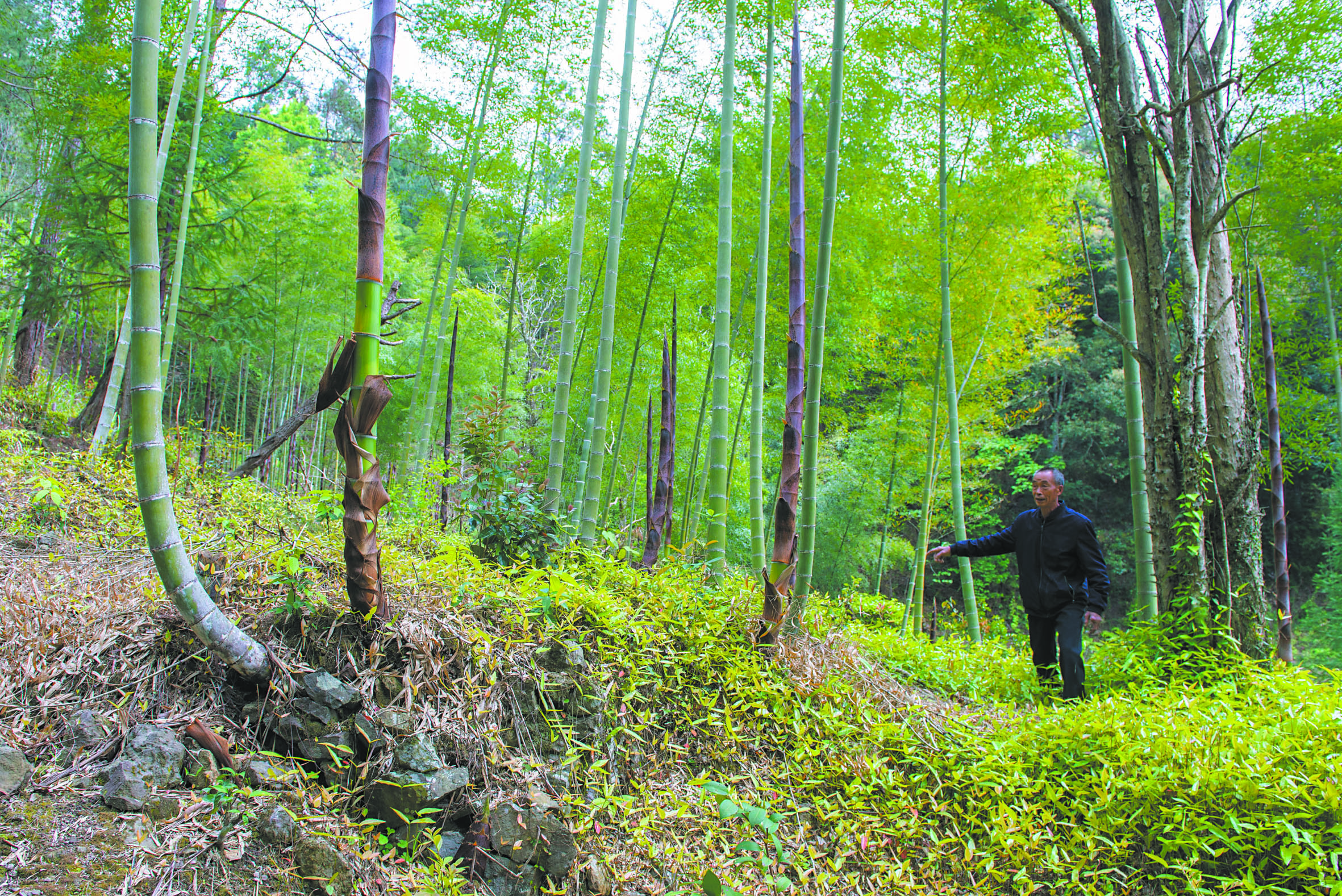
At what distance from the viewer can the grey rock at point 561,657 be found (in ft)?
7.57

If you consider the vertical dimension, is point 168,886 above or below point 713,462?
below

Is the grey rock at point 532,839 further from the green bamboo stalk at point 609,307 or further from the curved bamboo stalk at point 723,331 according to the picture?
the curved bamboo stalk at point 723,331

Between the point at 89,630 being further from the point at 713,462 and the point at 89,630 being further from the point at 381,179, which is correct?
the point at 713,462

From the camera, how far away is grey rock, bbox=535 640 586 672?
2.31m

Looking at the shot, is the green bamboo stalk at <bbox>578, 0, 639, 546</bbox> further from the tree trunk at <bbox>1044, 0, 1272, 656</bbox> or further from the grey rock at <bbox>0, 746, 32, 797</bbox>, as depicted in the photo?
the tree trunk at <bbox>1044, 0, 1272, 656</bbox>

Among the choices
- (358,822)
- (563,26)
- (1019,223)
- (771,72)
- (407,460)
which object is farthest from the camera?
(407,460)

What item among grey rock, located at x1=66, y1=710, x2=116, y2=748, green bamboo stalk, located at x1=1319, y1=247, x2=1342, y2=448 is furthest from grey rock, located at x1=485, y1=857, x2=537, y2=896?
green bamboo stalk, located at x1=1319, y1=247, x2=1342, y2=448

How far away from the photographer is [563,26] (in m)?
5.64

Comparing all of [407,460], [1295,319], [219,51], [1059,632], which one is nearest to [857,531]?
[1295,319]

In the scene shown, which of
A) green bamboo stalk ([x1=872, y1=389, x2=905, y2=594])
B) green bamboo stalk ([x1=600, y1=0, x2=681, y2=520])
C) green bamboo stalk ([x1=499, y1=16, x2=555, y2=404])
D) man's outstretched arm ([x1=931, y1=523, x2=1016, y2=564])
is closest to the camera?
man's outstretched arm ([x1=931, y1=523, x2=1016, y2=564])

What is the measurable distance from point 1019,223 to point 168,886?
24.1 feet

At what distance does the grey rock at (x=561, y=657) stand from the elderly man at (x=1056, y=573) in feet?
5.78

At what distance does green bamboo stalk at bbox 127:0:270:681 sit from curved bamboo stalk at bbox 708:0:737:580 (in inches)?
85.7

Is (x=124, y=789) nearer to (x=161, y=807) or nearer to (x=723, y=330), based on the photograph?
(x=161, y=807)
